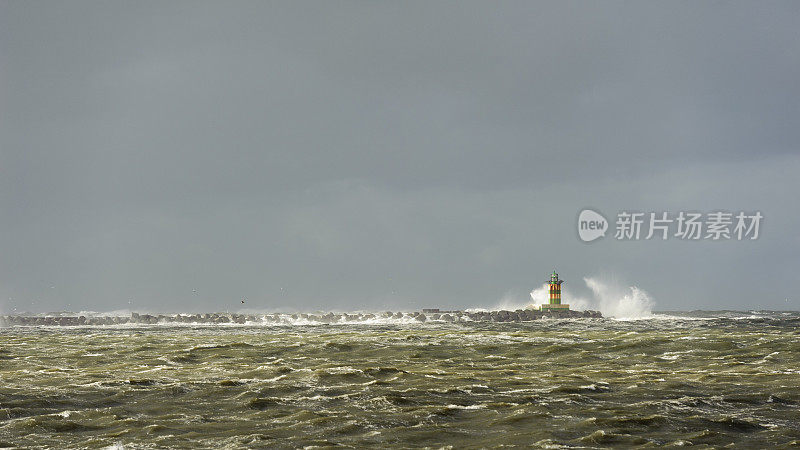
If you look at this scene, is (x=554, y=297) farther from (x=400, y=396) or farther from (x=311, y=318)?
(x=400, y=396)

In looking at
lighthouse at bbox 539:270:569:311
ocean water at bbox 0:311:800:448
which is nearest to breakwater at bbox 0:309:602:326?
lighthouse at bbox 539:270:569:311

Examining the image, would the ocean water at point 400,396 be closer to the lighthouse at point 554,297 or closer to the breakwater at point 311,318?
the breakwater at point 311,318

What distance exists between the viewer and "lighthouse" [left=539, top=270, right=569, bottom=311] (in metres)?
80.6

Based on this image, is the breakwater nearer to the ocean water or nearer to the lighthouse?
the lighthouse

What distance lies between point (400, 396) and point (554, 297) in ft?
206

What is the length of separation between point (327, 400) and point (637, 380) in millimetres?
10304

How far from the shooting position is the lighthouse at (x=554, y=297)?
264 feet

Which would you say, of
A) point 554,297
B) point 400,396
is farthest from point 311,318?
point 400,396

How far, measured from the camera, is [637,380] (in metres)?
24.3

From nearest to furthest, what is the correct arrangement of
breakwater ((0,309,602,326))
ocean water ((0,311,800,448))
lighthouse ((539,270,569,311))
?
ocean water ((0,311,800,448)), breakwater ((0,309,602,326)), lighthouse ((539,270,569,311))

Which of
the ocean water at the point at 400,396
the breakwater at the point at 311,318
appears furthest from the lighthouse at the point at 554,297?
the ocean water at the point at 400,396

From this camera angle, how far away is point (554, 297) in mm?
81438

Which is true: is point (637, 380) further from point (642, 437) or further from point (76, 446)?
point (76, 446)

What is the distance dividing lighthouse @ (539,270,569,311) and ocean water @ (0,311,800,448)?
4472 centimetres
